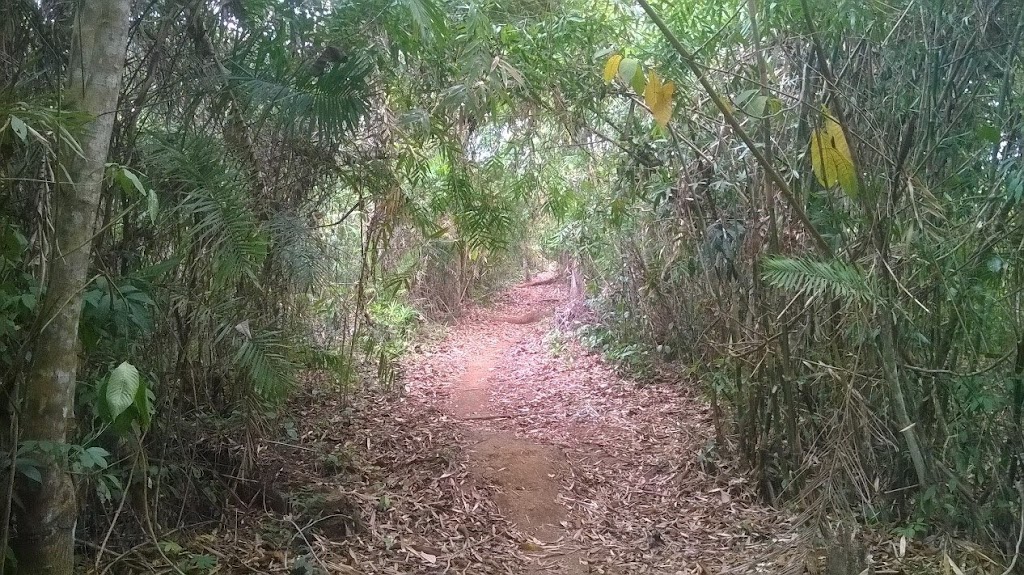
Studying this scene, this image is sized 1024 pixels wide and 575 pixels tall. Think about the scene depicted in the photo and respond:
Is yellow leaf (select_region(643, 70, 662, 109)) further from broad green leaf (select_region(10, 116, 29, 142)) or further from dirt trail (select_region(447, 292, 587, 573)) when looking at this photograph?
dirt trail (select_region(447, 292, 587, 573))

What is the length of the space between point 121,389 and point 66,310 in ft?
1.07

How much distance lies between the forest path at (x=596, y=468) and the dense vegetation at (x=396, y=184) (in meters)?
0.42

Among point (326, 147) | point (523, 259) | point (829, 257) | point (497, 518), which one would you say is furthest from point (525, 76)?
point (523, 259)

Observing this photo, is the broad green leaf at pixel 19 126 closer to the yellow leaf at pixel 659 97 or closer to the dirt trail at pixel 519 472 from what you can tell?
the yellow leaf at pixel 659 97

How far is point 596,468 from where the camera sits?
494cm

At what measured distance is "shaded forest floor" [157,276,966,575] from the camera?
334cm

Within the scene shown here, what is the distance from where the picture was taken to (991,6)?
2703 millimetres

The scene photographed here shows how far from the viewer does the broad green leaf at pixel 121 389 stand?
1.82 meters

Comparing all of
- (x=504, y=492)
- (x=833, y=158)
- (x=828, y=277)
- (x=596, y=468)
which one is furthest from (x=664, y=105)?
(x=596, y=468)

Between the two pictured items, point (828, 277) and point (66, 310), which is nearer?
point (66, 310)

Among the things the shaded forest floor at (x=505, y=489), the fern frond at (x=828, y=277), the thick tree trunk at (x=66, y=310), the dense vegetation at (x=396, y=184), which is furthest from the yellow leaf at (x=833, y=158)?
the thick tree trunk at (x=66, y=310)

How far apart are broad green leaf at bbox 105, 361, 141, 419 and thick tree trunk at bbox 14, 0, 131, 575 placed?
22 centimetres

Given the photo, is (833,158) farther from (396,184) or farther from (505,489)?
(396,184)

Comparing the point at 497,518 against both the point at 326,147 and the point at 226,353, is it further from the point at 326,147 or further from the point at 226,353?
the point at 326,147
